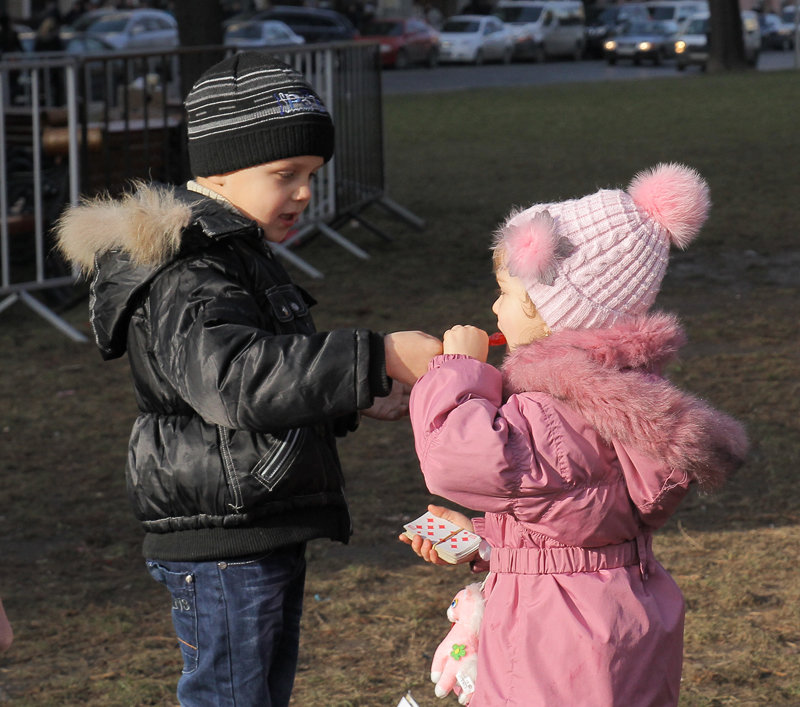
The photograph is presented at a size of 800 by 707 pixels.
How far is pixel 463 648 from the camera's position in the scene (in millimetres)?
2330

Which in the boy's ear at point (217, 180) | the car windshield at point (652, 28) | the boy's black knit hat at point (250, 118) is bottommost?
the car windshield at point (652, 28)

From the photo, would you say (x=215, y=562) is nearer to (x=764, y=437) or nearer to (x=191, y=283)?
(x=191, y=283)

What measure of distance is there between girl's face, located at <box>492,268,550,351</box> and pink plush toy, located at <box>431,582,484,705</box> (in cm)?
48

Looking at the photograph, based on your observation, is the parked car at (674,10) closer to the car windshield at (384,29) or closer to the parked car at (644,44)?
the parked car at (644,44)

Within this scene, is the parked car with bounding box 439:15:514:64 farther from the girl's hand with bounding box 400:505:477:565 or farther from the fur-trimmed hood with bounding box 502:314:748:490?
the fur-trimmed hood with bounding box 502:314:748:490

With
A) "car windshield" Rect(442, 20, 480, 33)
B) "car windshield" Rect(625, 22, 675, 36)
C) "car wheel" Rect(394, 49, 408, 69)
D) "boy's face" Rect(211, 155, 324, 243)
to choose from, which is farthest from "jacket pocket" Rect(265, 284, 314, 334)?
"car windshield" Rect(625, 22, 675, 36)

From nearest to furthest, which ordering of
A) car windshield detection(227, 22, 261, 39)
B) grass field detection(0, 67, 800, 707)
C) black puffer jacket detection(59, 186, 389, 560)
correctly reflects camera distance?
black puffer jacket detection(59, 186, 389, 560) → grass field detection(0, 67, 800, 707) → car windshield detection(227, 22, 261, 39)

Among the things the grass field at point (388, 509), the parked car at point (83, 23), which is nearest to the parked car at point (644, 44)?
the parked car at point (83, 23)

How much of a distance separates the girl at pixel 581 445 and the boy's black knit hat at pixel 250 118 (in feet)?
1.48

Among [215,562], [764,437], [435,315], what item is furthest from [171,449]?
[435,315]

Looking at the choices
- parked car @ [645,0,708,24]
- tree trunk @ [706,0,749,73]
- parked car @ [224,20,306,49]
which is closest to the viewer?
tree trunk @ [706,0,749,73]

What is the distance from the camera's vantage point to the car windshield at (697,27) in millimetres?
34844

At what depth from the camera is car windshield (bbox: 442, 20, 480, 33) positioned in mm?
36875

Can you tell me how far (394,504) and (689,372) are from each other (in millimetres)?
2279
